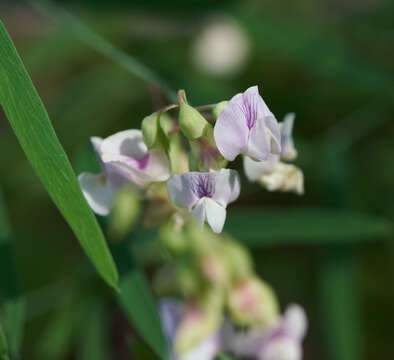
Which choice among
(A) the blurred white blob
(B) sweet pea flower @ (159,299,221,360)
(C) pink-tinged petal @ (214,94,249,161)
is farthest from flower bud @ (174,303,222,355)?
(A) the blurred white blob

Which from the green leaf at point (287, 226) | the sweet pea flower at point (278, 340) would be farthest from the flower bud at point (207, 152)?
the green leaf at point (287, 226)

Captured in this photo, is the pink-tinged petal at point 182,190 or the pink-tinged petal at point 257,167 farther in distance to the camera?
the pink-tinged petal at point 257,167

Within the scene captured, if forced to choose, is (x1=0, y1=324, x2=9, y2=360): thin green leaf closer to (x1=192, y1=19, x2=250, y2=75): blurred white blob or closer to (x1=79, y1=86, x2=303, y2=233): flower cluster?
(x1=79, y1=86, x2=303, y2=233): flower cluster

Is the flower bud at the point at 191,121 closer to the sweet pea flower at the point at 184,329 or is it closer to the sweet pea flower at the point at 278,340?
the sweet pea flower at the point at 184,329

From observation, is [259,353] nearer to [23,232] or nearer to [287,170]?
[287,170]

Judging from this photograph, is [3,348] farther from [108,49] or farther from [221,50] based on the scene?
[221,50]

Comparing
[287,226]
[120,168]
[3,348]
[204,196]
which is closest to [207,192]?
[204,196]
